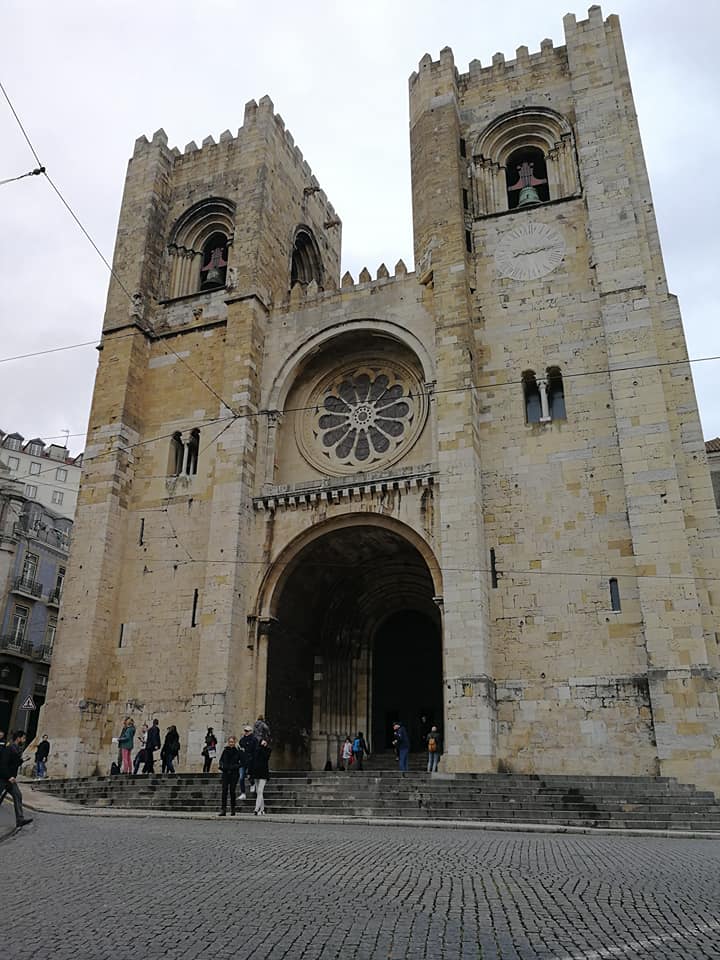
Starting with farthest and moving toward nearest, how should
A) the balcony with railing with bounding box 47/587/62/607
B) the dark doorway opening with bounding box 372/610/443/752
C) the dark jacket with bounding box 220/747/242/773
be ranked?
the balcony with railing with bounding box 47/587/62/607 < the dark doorway opening with bounding box 372/610/443/752 < the dark jacket with bounding box 220/747/242/773

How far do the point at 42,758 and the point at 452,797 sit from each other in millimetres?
9904

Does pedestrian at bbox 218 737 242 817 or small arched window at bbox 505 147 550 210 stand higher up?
small arched window at bbox 505 147 550 210

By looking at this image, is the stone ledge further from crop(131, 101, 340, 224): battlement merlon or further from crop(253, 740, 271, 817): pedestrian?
crop(131, 101, 340, 224): battlement merlon

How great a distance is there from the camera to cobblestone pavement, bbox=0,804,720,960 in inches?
158

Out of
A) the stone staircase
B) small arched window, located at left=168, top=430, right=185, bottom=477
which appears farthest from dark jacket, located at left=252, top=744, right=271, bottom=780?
small arched window, located at left=168, top=430, right=185, bottom=477

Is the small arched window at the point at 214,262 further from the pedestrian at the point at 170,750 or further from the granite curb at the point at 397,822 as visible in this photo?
the granite curb at the point at 397,822

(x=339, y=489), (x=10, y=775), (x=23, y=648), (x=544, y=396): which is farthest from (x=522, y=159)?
(x=23, y=648)

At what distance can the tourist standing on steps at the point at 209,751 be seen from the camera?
1617 centimetres

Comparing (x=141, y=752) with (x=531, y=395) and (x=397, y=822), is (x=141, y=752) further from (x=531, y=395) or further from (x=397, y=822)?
(x=531, y=395)

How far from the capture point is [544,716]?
50.6ft

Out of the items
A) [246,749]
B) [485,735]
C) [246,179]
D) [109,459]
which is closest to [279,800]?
[246,749]

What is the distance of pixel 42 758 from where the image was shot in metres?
17.7

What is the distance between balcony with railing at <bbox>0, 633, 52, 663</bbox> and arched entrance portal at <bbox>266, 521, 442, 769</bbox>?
14.9 m

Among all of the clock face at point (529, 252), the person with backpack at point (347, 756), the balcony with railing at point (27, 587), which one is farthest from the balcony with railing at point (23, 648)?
the clock face at point (529, 252)
